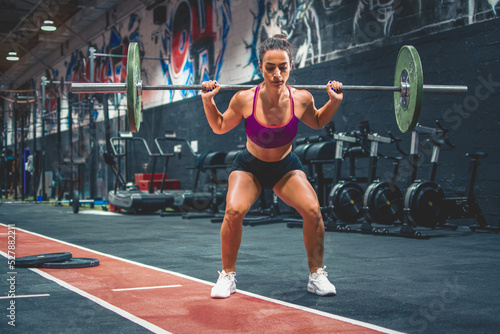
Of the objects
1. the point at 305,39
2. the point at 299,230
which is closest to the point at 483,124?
the point at 299,230

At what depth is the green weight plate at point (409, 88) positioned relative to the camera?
9.47 feet

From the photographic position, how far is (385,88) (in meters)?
3.00

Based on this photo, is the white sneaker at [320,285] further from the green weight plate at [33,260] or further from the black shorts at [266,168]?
the green weight plate at [33,260]

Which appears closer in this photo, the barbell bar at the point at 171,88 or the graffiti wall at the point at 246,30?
the barbell bar at the point at 171,88

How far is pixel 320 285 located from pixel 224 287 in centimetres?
46

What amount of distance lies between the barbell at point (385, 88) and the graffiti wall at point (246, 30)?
2.88m

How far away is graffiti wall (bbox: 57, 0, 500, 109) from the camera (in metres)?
6.22

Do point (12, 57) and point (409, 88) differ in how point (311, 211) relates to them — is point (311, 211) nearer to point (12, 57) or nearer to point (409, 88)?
point (409, 88)

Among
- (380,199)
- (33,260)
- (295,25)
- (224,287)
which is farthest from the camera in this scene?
(295,25)

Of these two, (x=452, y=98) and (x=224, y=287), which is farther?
(x=452, y=98)

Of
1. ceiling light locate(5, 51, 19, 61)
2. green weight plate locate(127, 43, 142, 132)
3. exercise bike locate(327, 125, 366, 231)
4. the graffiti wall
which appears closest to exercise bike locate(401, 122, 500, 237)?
exercise bike locate(327, 125, 366, 231)

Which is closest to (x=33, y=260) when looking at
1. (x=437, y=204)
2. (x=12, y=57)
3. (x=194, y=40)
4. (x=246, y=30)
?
(x=437, y=204)

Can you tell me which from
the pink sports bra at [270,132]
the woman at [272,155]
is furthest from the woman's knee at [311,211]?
the pink sports bra at [270,132]

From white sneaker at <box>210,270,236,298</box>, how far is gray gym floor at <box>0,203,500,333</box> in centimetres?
16
